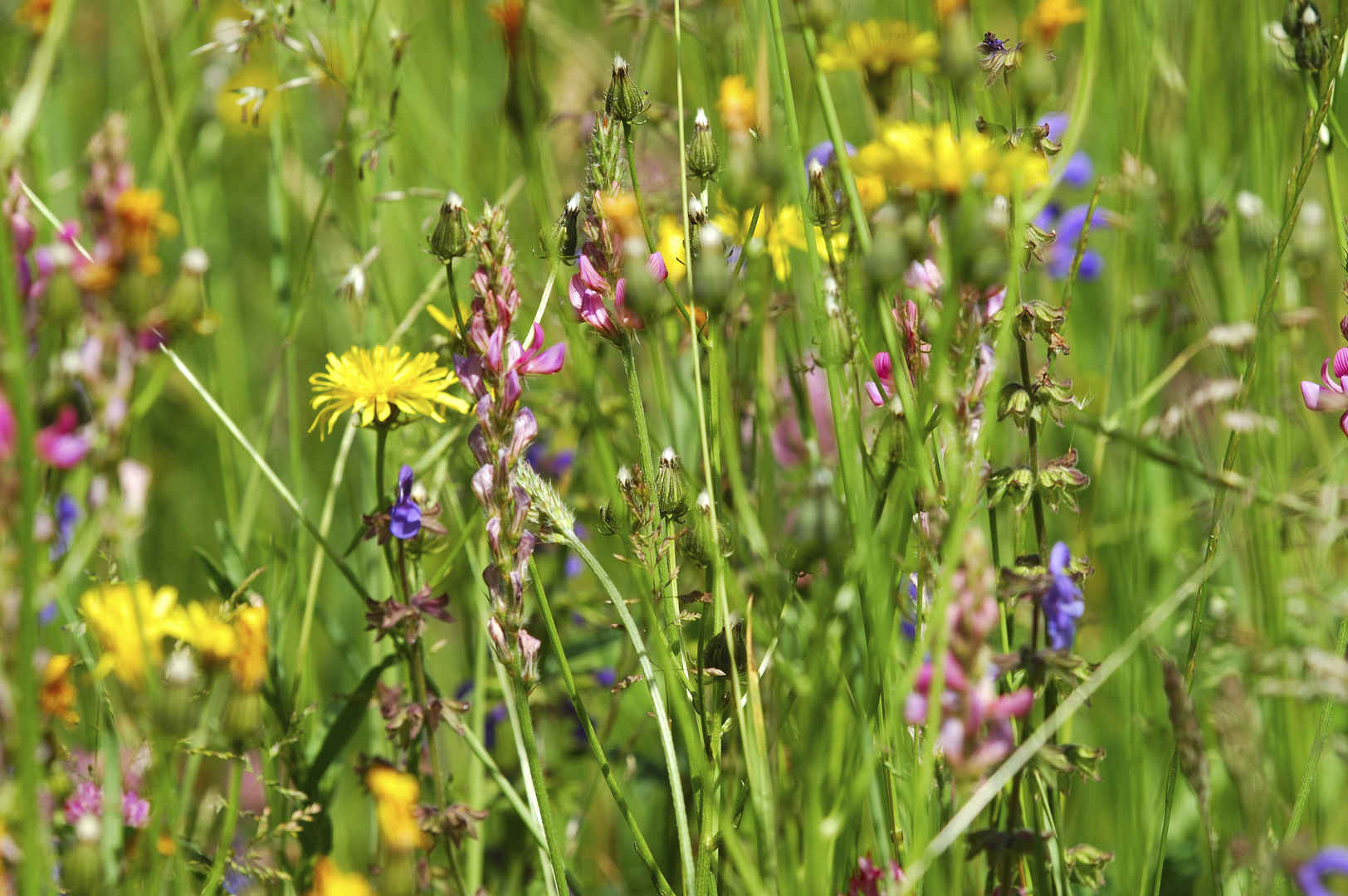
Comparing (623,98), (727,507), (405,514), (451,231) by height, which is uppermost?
(623,98)

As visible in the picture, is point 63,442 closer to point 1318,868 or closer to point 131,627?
point 131,627

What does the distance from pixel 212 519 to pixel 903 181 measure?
1.98 metres

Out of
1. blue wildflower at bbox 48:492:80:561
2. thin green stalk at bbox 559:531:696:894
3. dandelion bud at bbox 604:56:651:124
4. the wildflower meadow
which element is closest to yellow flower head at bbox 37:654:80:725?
the wildflower meadow

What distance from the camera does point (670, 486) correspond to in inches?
43.4

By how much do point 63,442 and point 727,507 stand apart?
0.84 metres

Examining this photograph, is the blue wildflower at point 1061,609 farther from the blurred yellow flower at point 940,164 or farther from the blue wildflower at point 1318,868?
the blurred yellow flower at point 940,164

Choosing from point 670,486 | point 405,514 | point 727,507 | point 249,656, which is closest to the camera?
point 249,656

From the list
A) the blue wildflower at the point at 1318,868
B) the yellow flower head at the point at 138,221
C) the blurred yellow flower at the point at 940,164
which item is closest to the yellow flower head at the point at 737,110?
the blurred yellow flower at the point at 940,164

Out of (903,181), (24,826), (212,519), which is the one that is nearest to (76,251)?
(24,826)

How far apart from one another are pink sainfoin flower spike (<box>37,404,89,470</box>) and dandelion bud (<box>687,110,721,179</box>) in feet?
1.97

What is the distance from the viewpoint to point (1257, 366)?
1.52 m

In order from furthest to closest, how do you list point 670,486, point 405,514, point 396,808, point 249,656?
point 405,514 → point 670,486 → point 249,656 → point 396,808

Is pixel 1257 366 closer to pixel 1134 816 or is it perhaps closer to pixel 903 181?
pixel 1134 816

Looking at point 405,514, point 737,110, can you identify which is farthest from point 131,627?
point 737,110
